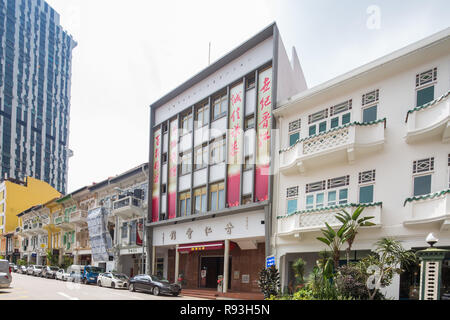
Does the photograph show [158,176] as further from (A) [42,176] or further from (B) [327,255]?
(A) [42,176]

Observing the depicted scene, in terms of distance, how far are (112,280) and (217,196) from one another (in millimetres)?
10588

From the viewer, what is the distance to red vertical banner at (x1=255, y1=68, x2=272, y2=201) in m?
20.8

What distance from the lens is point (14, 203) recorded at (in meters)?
69.1

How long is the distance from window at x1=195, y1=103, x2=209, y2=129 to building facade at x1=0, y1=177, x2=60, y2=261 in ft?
182

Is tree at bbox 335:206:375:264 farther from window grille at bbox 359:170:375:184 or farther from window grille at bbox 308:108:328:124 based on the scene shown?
window grille at bbox 308:108:328:124

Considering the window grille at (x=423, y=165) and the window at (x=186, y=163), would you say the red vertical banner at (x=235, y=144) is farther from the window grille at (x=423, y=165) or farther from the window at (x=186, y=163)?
the window grille at (x=423, y=165)

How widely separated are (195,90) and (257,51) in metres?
6.49

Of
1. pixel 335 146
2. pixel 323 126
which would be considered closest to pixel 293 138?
pixel 323 126

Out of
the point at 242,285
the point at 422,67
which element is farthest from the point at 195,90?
the point at 422,67

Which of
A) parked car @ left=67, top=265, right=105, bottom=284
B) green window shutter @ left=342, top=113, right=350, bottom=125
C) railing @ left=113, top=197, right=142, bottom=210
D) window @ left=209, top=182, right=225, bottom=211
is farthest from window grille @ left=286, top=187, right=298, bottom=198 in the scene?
parked car @ left=67, top=265, right=105, bottom=284

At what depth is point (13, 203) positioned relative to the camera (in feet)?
226

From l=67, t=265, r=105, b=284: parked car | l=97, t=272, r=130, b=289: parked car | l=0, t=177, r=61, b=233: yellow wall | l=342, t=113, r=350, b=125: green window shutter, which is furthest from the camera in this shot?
l=0, t=177, r=61, b=233: yellow wall

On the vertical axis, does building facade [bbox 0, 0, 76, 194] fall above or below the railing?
above

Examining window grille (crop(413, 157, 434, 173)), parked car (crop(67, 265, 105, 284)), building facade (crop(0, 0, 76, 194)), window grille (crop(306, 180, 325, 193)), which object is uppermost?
building facade (crop(0, 0, 76, 194))
